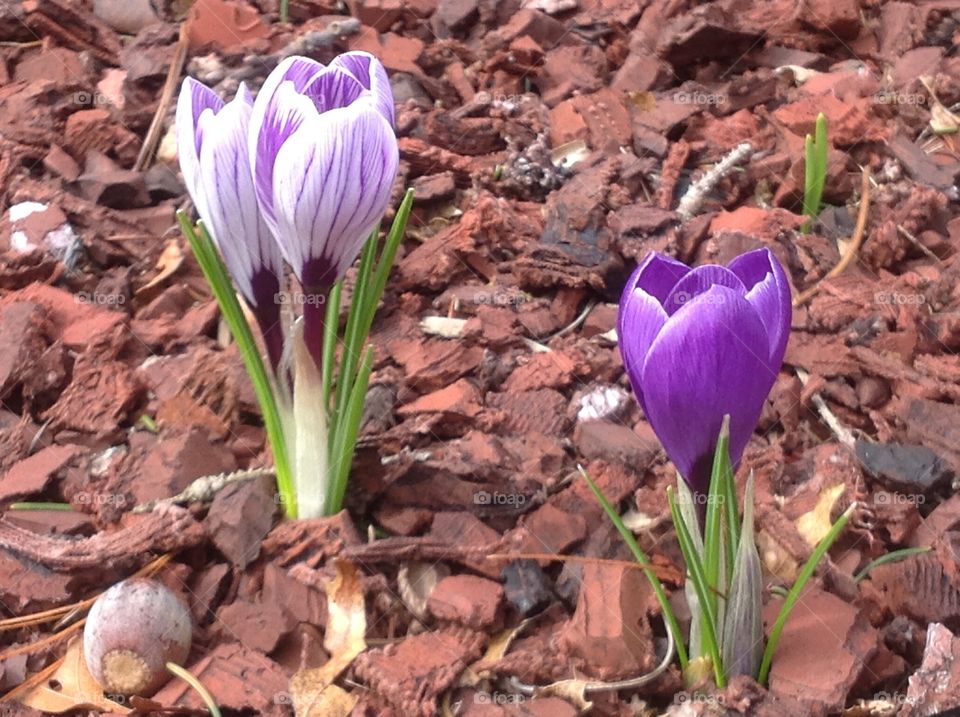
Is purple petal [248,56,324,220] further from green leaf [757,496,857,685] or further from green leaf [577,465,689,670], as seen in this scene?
green leaf [757,496,857,685]

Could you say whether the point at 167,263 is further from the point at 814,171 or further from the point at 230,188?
the point at 814,171

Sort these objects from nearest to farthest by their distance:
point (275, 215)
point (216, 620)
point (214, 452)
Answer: point (275, 215) → point (216, 620) → point (214, 452)

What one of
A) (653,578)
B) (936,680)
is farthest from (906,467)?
(653,578)

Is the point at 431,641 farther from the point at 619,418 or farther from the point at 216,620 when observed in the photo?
the point at 619,418

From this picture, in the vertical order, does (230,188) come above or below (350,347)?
above

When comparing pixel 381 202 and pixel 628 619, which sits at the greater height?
pixel 381 202

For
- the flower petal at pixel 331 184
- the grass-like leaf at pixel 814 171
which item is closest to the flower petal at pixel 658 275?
the flower petal at pixel 331 184

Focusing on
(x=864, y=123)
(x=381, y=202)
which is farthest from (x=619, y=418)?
(x=864, y=123)
